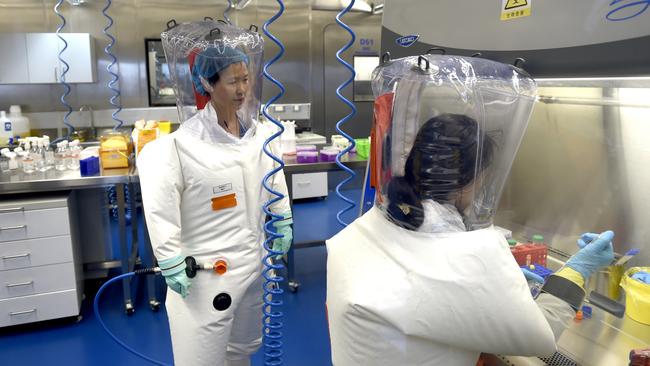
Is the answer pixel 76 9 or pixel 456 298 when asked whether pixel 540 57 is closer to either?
pixel 456 298

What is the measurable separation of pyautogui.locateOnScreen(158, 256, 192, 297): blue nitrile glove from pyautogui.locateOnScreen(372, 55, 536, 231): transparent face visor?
855 millimetres

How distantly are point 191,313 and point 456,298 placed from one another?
1109 mm

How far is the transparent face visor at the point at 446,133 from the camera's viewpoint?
94 cm

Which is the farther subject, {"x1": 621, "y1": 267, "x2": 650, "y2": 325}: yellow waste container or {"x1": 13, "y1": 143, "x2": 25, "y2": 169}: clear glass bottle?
{"x1": 13, "y1": 143, "x2": 25, "y2": 169}: clear glass bottle

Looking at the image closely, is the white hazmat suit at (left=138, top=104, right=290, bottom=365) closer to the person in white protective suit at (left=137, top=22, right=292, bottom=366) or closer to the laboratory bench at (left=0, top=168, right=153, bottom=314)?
the person in white protective suit at (left=137, top=22, right=292, bottom=366)

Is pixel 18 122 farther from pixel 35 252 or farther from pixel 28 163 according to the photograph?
pixel 35 252

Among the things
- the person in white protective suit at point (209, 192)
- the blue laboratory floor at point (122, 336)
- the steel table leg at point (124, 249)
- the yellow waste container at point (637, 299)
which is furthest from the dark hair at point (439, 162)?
the steel table leg at point (124, 249)

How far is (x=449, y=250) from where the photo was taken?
91cm

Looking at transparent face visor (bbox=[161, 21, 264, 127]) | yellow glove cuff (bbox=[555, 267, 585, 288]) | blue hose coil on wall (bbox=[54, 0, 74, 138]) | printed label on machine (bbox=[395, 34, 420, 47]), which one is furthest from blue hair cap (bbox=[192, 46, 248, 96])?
blue hose coil on wall (bbox=[54, 0, 74, 138])

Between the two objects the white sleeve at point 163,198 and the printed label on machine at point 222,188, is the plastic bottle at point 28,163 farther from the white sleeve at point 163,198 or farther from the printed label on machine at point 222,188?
the printed label on machine at point 222,188

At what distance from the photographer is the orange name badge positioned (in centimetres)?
169

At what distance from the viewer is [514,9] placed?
1.25m

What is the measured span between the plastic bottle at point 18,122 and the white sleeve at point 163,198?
3.67 meters

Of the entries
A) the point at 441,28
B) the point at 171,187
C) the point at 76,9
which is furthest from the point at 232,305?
the point at 76,9
